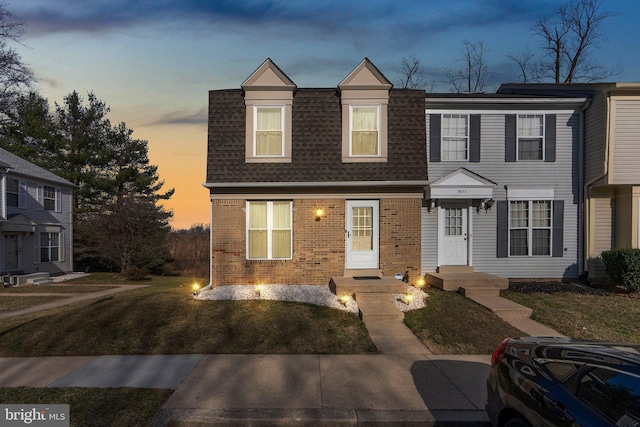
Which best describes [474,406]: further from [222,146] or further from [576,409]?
[222,146]

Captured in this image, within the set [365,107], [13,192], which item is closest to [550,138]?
[365,107]

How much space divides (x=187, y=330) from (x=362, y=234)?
5.78 meters

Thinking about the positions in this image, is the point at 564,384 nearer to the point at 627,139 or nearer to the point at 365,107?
the point at 365,107

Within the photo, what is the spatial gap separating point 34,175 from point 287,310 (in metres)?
19.5

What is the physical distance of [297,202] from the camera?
1038 cm

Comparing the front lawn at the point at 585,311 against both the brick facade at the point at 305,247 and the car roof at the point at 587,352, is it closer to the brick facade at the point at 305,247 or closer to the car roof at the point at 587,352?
the brick facade at the point at 305,247

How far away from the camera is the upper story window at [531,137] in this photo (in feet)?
38.9

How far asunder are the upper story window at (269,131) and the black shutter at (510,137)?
7.74 metres

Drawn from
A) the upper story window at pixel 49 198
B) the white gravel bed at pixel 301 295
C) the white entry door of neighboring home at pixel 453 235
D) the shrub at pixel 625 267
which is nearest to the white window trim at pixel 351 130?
the white entry door of neighboring home at pixel 453 235

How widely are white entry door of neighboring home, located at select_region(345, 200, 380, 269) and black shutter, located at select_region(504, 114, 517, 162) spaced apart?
5.24 meters

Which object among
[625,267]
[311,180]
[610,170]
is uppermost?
[610,170]

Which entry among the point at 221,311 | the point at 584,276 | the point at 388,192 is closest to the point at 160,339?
the point at 221,311

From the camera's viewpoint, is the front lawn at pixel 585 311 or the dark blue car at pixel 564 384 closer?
the dark blue car at pixel 564 384

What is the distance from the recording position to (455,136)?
38.7ft
